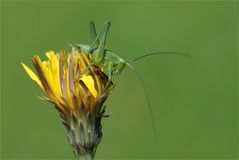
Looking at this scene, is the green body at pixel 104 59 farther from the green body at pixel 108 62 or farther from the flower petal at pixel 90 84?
the flower petal at pixel 90 84

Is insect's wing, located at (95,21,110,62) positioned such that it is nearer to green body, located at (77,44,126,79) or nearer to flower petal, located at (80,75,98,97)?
green body, located at (77,44,126,79)

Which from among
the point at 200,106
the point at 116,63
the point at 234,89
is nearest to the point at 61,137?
the point at 200,106

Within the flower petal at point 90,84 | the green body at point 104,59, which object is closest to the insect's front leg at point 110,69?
the green body at point 104,59

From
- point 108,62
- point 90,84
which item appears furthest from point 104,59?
point 90,84

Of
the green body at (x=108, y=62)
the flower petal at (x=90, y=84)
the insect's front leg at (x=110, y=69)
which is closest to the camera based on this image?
the flower petal at (x=90, y=84)

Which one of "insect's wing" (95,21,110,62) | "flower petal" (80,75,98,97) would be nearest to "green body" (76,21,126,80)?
"insect's wing" (95,21,110,62)

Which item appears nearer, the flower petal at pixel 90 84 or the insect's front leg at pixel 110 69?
the flower petal at pixel 90 84

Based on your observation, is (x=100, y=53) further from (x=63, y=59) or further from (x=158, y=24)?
(x=158, y=24)

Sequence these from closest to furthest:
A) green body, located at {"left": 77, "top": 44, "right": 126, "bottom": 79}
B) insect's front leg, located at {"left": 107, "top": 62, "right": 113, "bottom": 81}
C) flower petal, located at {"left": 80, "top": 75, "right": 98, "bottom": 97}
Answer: flower petal, located at {"left": 80, "top": 75, "right": 98, "bottom": 97} → insect's front leg, located at {"left": 107, "top": 62, "right": 113, "bottom": 81} → green body, located at {"left": 77, "top": 44, "right": 126, "bottom": 79}

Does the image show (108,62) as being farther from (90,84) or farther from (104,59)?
(90,84)
